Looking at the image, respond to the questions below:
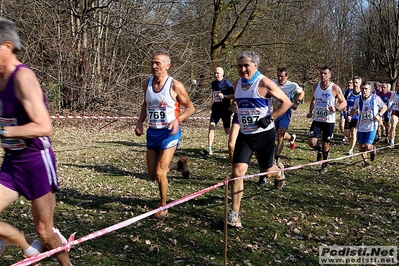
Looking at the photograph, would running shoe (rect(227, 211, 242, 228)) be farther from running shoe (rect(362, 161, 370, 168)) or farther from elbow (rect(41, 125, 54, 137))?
running shoe (rect(362, 161, 370, 168))

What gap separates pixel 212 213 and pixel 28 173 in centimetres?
303

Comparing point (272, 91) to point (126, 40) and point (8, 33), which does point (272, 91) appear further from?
point (126, 40)

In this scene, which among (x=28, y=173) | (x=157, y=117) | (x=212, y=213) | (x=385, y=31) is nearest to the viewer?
(x=28, y=173)

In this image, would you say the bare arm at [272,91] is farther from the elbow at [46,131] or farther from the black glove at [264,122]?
the elbow at [46,131]

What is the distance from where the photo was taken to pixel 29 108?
2812 millimetres

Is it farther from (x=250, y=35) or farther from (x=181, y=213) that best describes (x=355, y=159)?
(x=250, y=35)

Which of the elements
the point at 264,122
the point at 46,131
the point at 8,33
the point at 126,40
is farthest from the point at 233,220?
the point at 126,40

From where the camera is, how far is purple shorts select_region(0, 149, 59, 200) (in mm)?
3016

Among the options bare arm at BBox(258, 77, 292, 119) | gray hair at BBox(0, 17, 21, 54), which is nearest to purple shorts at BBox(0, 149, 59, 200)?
gray hair at BBox(0, 17, 21, 54)

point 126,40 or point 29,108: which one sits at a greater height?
point 126,40

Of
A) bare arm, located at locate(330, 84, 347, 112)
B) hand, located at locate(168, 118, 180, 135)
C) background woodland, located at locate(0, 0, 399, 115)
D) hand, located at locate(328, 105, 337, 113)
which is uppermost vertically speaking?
background woodland, located at locate(0, 0, 399, 115)

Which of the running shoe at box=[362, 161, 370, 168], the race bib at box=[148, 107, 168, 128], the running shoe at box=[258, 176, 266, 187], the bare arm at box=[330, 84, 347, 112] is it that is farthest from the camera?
the running shoe at box=[362, 161, 370, 168]

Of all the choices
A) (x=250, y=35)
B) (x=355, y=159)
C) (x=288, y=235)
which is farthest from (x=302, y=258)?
(x=250, y=35)

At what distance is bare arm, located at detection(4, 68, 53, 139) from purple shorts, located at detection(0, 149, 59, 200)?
0.85ft
